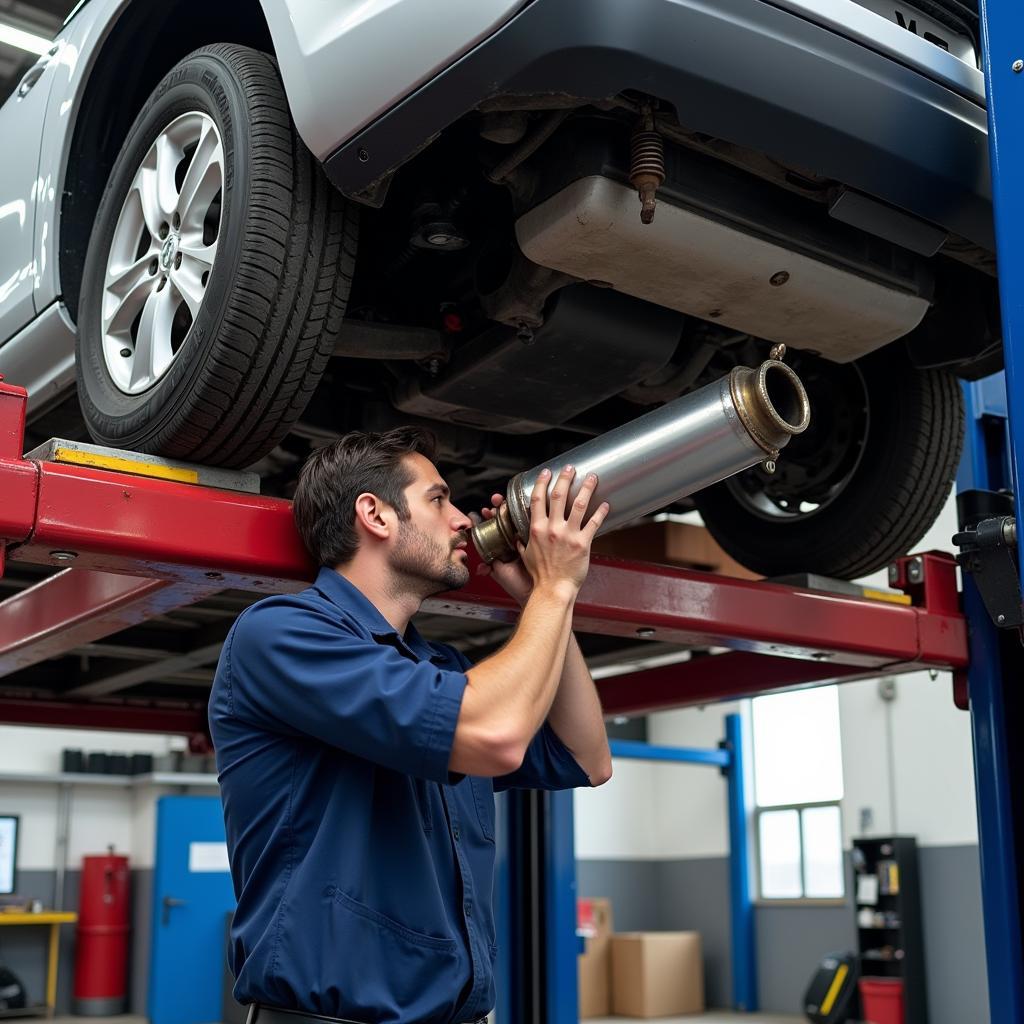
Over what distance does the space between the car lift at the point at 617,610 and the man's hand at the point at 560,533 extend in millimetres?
406

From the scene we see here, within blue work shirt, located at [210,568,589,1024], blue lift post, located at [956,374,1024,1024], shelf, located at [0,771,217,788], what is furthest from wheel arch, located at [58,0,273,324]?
shelf, located at [0,771,217,788]

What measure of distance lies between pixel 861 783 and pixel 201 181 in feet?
32.1

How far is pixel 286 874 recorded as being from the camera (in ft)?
4.87

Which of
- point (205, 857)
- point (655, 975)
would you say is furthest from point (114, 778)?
point (655, 975)

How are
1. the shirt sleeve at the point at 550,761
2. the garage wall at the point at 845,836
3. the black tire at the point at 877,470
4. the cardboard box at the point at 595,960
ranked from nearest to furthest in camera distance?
1. the shirt sleeve at the point at 550,761
2. the black tire at the point at 877,470
3. the garage wall at the point at 845,836
4. the cardboard box at the point at 595,960

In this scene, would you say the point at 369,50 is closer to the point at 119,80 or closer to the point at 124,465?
the point at 124,465

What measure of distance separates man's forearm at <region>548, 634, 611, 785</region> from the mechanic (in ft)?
0.55

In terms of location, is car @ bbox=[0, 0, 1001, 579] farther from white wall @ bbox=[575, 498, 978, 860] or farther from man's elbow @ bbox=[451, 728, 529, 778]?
white wall @ bbox=[575, 498, 978, 860]

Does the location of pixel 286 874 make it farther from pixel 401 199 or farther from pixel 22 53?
pixel 22 53

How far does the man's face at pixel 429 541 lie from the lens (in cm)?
174

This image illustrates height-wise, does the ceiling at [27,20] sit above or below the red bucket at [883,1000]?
above

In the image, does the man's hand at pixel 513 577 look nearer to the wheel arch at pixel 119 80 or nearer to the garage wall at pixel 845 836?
the wheel arch at pixel 119 80

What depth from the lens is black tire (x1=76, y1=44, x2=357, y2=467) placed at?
181cm

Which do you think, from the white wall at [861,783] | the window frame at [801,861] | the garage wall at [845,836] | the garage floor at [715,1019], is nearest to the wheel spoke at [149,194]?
the white wall at [861,783]
